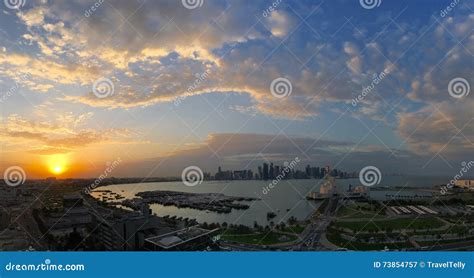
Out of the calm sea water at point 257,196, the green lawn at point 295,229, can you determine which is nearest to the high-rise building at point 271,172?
the calm sea water at point 257,196

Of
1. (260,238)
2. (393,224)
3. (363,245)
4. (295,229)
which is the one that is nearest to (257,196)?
(260,238)

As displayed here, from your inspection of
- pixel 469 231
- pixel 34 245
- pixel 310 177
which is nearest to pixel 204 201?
pixel 310 177

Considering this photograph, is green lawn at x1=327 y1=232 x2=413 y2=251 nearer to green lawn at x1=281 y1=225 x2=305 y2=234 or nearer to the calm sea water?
green lawn at x1=281 y1=225 x2=305 y2=234

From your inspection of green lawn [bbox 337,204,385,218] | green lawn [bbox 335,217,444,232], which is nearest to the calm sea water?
green lawn [bbox 337,204,385,218]
